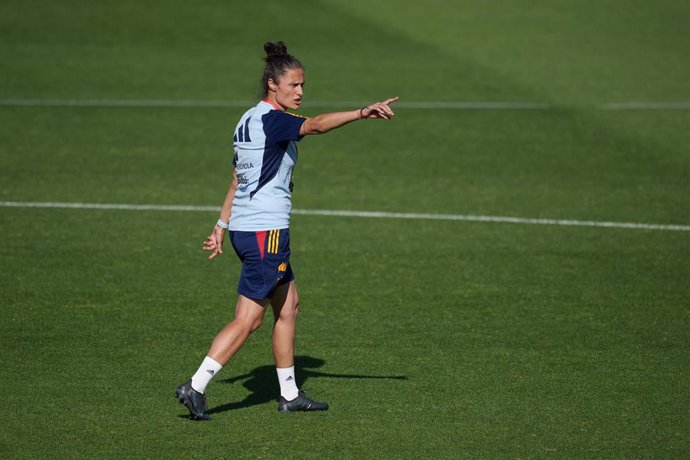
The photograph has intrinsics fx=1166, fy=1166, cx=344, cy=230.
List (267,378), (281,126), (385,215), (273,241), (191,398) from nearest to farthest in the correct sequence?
(281,126)
(191,398)
(273,241)
(267,378)
(385,215)

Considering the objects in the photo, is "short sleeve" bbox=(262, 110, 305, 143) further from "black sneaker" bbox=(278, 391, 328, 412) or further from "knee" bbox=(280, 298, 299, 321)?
"black sneaker" bbox=(278, 391, 328, 412)

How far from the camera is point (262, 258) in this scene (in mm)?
7152

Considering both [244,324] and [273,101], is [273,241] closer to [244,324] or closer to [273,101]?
[244,324]

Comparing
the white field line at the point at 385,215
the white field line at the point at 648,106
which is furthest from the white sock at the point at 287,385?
the white field line at the point at 648,106

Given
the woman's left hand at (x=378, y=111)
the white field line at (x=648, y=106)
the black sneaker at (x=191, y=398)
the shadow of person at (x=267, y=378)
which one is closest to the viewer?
the woman's left hand at (x=378, y=111)

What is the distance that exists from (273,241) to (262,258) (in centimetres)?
12

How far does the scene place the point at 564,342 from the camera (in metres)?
8.83

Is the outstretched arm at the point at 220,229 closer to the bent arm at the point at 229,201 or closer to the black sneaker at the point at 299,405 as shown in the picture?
the bent arm at the point at 229,201

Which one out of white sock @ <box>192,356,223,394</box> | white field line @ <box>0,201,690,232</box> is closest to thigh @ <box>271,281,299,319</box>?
white sock @ <box>192,356,223,394</box>

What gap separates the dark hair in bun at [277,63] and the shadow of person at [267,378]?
2.03 meters

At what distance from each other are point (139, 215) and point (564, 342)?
5.42 meters

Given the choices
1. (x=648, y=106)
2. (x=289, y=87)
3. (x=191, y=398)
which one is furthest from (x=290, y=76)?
(x=648, y=106)

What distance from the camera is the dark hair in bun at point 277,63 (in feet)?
23.2

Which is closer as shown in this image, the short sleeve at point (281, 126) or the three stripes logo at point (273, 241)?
the short sleeve at point (281, 126)
